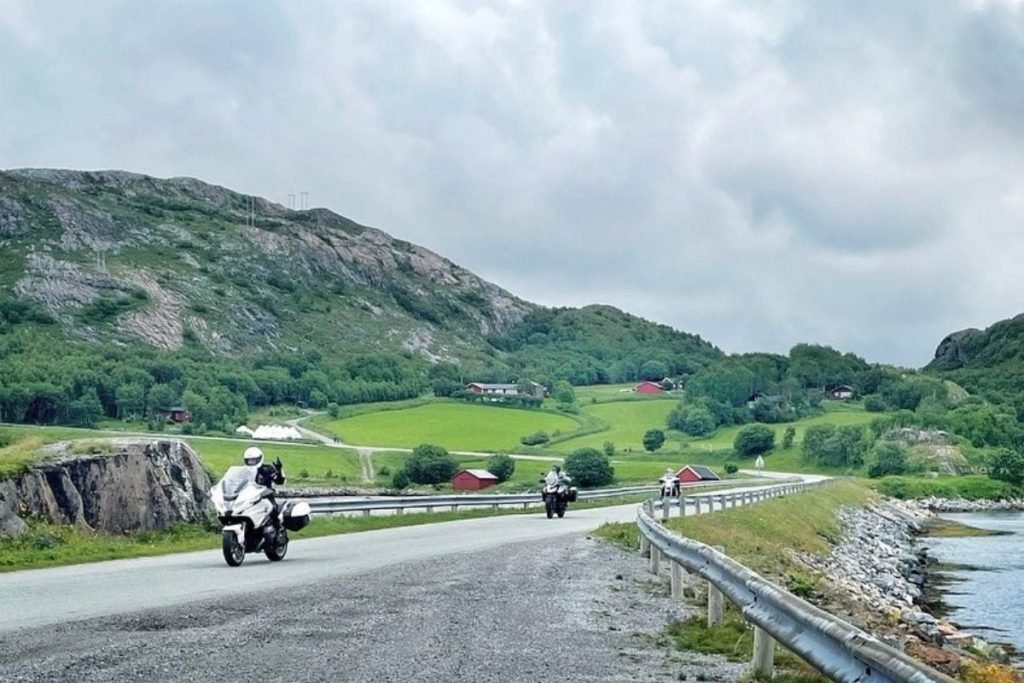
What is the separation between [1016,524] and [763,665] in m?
79.7

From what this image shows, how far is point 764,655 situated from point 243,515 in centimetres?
1068

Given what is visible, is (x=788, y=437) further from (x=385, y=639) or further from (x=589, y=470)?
(x=385, y=639)

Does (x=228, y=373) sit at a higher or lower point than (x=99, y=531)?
higher

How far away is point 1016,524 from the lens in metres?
81.9

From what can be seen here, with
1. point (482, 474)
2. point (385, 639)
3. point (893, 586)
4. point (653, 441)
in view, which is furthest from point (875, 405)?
point (385, 639)

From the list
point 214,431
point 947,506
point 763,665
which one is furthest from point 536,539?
point 214,431

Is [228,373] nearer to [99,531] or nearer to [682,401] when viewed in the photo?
[682,401]

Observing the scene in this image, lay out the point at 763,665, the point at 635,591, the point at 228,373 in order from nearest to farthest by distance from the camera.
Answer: the point at 763,665 < the point at 635,591 < the point at 228,373

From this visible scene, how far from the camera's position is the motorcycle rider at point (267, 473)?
61.2ft

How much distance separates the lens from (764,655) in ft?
31.4

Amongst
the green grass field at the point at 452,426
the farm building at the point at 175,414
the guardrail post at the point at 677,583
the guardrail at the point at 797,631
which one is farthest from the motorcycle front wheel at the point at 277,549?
the farm building at the point at 175,414

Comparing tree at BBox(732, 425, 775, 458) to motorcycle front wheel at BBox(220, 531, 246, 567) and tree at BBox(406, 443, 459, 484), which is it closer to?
tree at BBox(406, 443, 459, 484)

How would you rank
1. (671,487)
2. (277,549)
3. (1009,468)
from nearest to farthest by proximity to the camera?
(277,549)
(671,487)
(1009,468)

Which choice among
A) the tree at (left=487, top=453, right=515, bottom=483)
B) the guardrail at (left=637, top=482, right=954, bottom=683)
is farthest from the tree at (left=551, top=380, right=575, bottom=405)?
the guardrail at (left=637, top=482, right=954, bottom=683)
